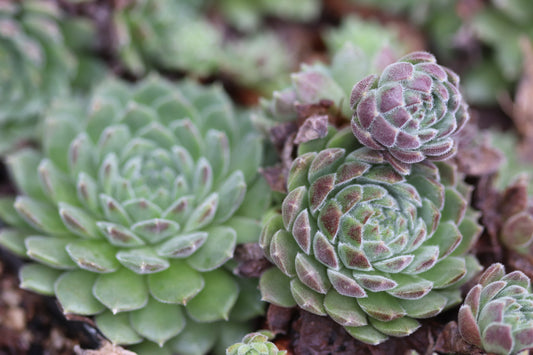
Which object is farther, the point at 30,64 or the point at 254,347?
the point at 30,64

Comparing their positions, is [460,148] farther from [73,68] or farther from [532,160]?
[73,68]

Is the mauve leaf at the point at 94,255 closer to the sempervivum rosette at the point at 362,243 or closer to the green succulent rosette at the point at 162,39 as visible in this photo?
the sempervivum rosette at the point at 362,243

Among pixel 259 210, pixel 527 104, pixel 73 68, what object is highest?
pixel 73 68

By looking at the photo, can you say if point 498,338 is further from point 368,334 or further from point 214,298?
point 214,298

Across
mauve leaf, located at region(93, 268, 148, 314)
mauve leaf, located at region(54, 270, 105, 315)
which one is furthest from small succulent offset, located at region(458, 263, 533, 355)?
mauve leaf, located at region(54, 270, 105, 315)

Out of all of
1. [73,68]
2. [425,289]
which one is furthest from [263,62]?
[425,289]

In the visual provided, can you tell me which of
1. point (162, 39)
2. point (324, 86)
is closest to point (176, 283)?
point (324, 86)
